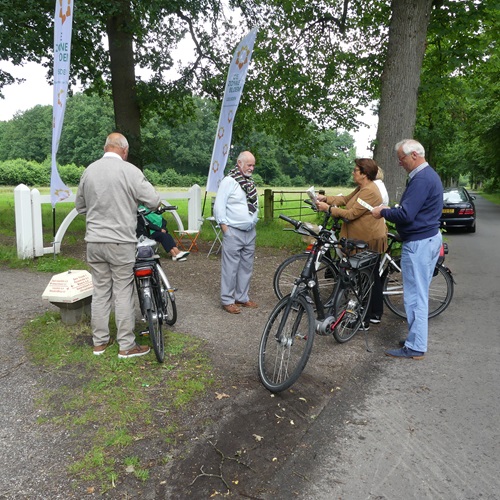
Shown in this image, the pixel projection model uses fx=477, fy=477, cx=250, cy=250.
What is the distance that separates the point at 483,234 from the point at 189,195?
10236 mm

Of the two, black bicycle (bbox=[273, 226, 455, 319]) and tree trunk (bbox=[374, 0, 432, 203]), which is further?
tree trunk (bbox=[374, 0, 432, 203])

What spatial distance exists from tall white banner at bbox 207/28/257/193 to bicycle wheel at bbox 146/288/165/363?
5450 millimetres

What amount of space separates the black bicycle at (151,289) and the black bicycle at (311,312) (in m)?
0.92

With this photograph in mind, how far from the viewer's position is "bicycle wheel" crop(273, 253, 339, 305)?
4.92 metres

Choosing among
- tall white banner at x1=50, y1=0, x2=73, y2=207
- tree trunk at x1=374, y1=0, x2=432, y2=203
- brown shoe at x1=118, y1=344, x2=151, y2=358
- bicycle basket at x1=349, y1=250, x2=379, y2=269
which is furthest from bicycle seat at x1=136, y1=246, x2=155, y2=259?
tree trunk at x1=374, y1=0, x2=432, y2=203

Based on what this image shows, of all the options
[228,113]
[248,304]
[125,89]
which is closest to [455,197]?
[228,113]

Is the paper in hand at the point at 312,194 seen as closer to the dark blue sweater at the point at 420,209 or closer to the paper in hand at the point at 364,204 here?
the paper in hand at the point at 364,204

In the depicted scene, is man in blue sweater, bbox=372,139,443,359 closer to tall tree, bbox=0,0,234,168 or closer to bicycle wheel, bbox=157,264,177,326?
bicycle wheel, bbox=157,264,177,326

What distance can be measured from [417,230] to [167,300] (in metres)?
2.59

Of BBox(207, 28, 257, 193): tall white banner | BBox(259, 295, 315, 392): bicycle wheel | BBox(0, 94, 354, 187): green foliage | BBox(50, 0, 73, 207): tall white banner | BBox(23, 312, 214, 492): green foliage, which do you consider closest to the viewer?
BBox(23, 312, 214, 492): green foliage

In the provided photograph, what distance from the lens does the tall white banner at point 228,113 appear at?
9.64 m

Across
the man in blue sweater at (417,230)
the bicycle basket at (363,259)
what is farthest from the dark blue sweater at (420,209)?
the bicycle basket at (363,259)

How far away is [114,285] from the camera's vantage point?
13.5ft

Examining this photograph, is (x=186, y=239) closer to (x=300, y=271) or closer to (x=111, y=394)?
(x=300, y=271)
